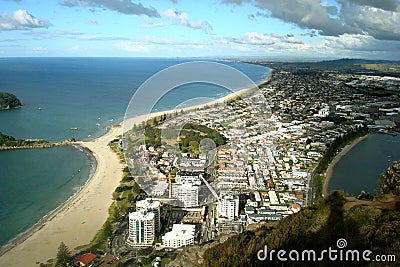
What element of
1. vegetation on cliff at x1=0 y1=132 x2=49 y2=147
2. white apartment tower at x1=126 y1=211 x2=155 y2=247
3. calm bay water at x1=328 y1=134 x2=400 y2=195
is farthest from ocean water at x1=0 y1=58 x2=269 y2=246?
calm bay water at x1=328 y1=134 x2=400 y2=195

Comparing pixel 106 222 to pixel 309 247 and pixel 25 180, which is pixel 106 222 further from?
pixel 309 247

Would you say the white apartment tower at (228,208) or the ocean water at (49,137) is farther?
the ocean water at (49,137)

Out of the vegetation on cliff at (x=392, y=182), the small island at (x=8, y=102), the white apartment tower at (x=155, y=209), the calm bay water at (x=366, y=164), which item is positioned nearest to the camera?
the vegetation on cliff at (x=392, y=182)

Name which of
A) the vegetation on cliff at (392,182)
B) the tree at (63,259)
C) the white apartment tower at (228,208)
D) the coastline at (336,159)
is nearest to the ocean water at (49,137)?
the tree at (63,259)

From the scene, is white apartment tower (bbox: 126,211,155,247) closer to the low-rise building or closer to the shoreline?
the low-rise building

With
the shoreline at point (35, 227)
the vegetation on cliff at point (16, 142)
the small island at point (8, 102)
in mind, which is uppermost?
the small island at point (8, 102)

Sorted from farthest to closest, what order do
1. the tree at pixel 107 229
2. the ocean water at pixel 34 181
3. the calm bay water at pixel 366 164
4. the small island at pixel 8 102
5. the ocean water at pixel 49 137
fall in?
the small island at pixel 8 102 < the calm bay water at pixel 366 164 < the ocean water at pixel 49 137 < the ocean water at pixel 34 181 < the tree at pixel 107 229

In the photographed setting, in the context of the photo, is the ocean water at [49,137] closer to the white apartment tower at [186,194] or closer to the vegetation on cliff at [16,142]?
the vegetation on cliff at [16,142]
